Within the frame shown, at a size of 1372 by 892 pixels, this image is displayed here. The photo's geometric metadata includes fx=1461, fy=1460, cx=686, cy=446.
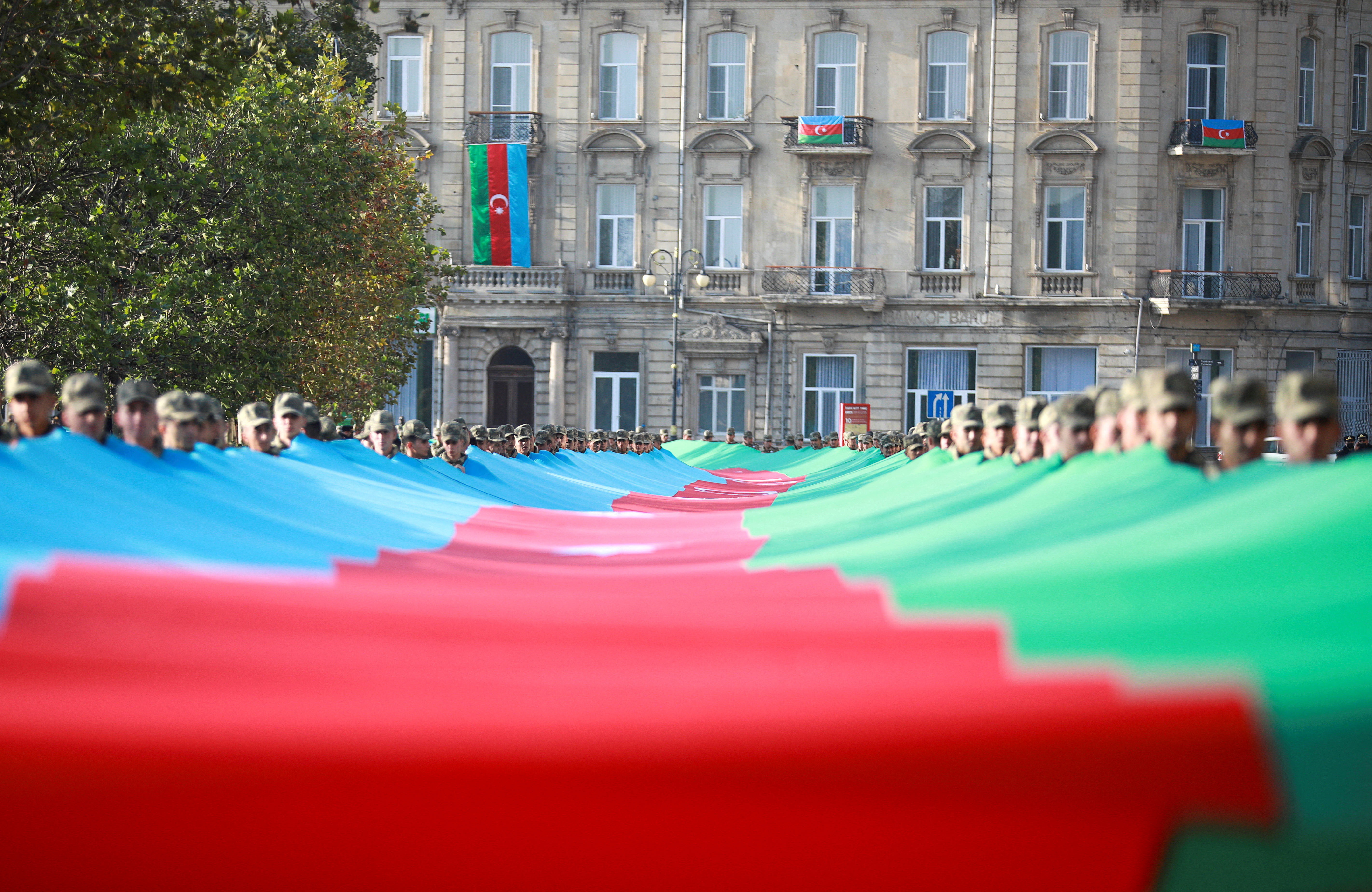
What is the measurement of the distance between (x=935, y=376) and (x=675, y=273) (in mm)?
9753

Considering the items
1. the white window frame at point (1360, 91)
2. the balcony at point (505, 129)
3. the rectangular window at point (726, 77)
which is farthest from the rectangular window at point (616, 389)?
the white window frame at point (1360, 91)

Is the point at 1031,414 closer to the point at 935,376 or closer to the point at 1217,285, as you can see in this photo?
the point at 935,376

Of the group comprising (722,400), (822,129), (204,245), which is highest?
(822,129)

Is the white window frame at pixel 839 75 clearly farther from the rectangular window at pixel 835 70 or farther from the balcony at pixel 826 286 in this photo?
the balcony at pixel 826 286

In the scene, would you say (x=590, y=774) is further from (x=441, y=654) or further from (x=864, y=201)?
(x=864, y=201)

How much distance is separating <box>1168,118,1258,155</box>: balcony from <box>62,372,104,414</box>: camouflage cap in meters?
45.9

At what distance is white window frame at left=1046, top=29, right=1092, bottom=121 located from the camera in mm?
50250

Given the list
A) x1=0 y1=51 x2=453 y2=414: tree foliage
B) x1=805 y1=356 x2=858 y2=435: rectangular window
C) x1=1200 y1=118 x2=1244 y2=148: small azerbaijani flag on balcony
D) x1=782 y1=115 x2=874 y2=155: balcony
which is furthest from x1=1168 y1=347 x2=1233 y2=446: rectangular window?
x1=0 y1=51 x2=453 y2=414: tree foliage

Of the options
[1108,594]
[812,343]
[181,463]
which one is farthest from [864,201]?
[1108,594]

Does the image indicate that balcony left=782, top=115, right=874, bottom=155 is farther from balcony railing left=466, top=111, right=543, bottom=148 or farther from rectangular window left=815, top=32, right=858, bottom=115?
balcony railing left=466, top=111, right=543, bottom=148

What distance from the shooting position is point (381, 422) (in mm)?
15641

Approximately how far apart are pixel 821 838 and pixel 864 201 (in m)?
47.6

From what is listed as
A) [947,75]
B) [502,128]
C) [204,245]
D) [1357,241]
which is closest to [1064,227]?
[947,75]

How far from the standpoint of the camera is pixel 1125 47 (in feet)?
164
